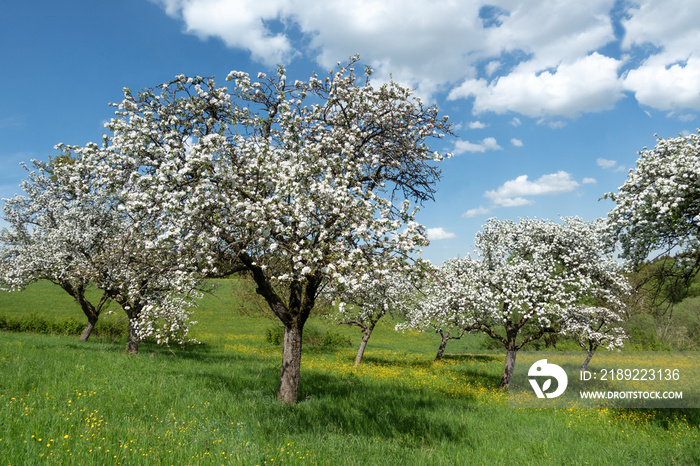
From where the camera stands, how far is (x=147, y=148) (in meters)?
9.51

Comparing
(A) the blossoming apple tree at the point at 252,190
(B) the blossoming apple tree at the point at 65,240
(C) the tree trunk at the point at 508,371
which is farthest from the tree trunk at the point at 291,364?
(C) the tree trunk at the point at 508,371

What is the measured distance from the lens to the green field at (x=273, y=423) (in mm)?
7406

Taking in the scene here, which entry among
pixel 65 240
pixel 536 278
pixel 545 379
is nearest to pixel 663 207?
pixel 536 278

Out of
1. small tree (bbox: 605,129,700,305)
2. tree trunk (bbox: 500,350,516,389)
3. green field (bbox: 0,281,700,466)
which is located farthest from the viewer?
tree trunk (bbox: 500,350,516,389)

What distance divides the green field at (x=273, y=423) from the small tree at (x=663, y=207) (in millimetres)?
5029

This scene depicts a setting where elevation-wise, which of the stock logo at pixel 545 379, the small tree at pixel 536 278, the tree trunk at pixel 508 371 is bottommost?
the stock logo at pixel 545 379

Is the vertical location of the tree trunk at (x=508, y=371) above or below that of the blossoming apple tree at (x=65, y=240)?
below

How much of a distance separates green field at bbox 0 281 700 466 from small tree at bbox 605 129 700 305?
5.03 metres

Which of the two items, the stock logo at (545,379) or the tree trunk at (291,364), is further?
the stock logo at (545,379)

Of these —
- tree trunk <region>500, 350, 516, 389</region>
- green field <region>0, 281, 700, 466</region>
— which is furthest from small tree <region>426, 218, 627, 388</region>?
green field <region>0, 281, 700, 466</region>

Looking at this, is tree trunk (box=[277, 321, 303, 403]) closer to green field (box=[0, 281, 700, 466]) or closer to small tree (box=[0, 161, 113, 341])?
green field (box=[0, 281, 700, 466])

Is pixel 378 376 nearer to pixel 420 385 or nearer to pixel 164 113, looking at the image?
pixel 420 385

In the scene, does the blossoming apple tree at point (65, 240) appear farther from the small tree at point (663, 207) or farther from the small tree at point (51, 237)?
the small tree at point (663, 207)

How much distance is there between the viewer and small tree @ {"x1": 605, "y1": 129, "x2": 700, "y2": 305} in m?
9.70
